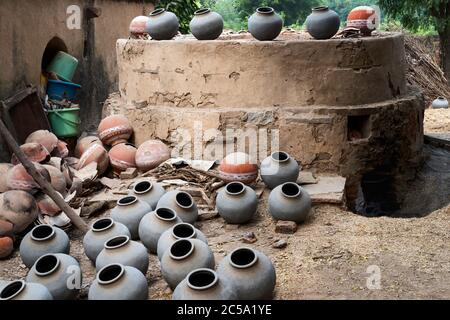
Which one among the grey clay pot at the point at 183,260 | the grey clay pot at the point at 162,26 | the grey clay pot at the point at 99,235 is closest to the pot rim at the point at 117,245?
the grey clay pot at the point at 99,235

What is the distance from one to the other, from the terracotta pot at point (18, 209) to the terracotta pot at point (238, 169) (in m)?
1.82

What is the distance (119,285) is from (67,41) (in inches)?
228

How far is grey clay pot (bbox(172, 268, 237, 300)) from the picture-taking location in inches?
122

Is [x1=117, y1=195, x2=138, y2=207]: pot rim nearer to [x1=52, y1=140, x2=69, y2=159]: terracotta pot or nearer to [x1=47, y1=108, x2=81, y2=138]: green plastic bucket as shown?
[x1=52, y1=140, x2=69, y2=159]: terracotta pot

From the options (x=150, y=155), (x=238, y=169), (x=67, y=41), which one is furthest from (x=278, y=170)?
(x=67, y=41)

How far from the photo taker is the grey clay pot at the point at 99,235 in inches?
160

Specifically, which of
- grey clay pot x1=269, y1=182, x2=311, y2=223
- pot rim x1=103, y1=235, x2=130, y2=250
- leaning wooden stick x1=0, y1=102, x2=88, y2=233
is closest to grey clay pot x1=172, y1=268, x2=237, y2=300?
pot rim x1=103, y1=235, x2=130, y2=250

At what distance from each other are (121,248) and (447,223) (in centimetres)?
284

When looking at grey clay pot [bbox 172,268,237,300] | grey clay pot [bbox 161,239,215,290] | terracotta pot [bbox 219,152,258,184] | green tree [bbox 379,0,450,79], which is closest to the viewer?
grey clay pot [bbox 172,268,237,300]

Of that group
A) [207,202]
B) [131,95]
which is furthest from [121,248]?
[131,95]

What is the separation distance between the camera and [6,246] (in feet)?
14.3

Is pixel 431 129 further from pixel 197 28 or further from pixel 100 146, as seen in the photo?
pixel 100 146

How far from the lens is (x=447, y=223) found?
4.78 m

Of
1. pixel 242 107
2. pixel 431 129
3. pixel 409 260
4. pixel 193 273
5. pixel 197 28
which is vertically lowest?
pixel 431 129
